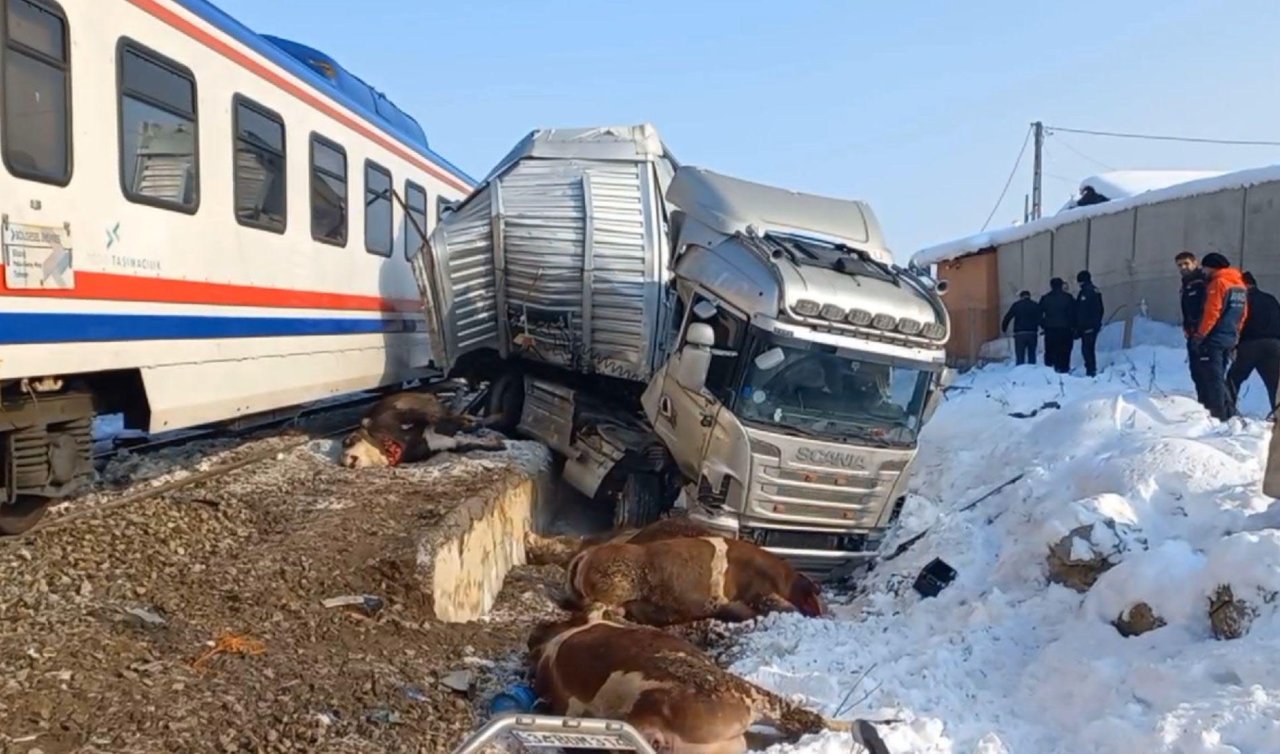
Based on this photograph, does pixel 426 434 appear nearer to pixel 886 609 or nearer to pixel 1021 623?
pixel 886 609

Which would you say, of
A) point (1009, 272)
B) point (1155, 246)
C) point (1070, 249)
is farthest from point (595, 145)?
point (1009, 272)

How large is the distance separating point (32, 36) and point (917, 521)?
7655 mm

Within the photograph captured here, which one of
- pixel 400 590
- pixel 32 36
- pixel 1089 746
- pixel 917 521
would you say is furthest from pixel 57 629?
pixel 917 521

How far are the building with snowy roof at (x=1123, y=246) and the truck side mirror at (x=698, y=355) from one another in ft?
25.1

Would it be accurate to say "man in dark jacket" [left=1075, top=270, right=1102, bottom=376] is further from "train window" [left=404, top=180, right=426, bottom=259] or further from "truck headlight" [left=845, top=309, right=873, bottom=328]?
"train window" [left=404, top=180, right=426, bottom=259]

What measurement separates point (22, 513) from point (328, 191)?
4.49m

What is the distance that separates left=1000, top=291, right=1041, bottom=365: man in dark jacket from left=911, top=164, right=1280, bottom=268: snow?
2.08 metres

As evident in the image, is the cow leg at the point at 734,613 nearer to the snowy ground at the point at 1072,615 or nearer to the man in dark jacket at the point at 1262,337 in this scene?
the snowy ground at the point at 1072,615

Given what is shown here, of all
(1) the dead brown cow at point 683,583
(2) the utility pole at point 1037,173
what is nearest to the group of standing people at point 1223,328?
(1) the dead brown cow at point 683,583

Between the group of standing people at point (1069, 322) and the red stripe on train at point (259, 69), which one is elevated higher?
the red stripe on train at point (259, 69)

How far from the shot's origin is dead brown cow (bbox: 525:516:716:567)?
25.1ft

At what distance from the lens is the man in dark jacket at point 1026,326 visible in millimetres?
17906

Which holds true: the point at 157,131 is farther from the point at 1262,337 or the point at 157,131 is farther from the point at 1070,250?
the point at 1070,250

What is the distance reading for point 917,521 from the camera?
961 cm
